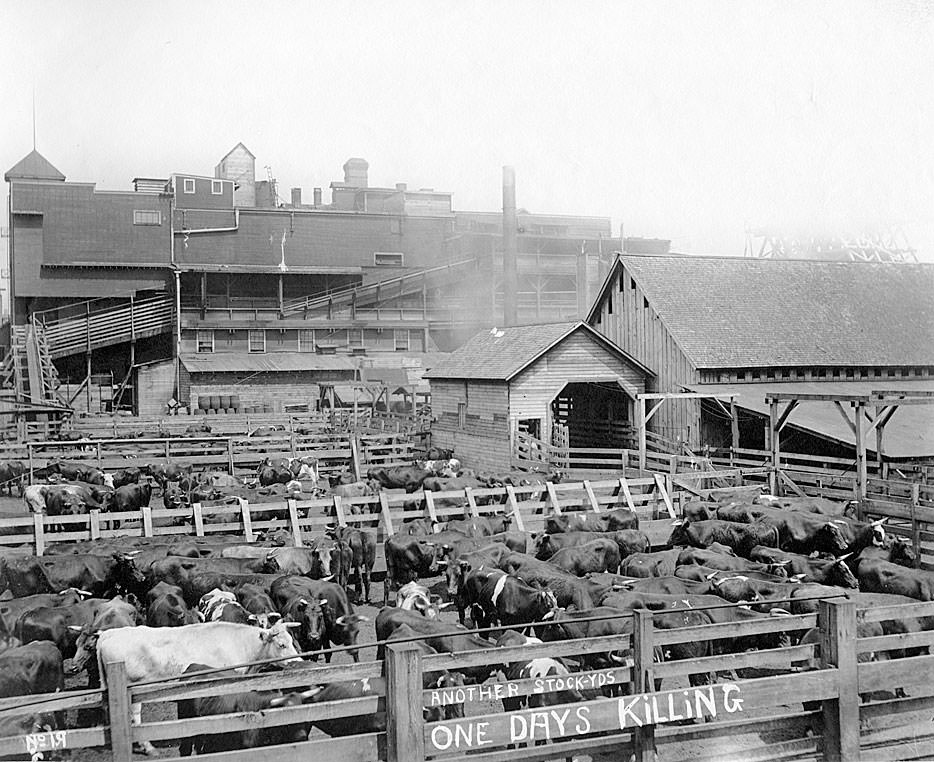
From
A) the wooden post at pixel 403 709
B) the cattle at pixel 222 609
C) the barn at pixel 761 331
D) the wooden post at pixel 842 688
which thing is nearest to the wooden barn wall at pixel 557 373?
the barn at pixel 761 331

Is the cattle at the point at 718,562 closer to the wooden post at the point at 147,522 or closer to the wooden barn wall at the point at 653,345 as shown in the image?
the wooden post at the point at 147,522

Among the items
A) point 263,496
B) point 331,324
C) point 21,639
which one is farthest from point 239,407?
point 21,639

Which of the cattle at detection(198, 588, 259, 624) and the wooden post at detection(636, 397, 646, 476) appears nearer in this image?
the cattle at detection(198, 588, 259, 624)

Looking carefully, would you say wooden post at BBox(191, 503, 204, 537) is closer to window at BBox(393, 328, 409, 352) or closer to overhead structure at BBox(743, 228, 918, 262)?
window at BBox(393, 328, 409, 352)

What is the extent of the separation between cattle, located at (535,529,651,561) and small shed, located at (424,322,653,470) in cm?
1408

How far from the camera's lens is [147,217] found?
58188 mm

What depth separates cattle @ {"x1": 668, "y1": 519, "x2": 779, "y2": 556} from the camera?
53.7ft

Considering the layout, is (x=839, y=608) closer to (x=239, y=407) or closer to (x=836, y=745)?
(x=836, y=745)

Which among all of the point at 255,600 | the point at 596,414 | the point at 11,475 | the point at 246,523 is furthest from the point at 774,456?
the point at 11,475

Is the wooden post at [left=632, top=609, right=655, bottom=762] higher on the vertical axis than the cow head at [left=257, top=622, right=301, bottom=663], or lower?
higher

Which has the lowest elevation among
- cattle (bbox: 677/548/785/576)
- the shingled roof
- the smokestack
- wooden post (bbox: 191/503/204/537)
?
cattle (bbox: 677/548/785/576)

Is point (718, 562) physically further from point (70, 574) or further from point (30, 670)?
point (70, 574)

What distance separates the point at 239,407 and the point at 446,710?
42883mm

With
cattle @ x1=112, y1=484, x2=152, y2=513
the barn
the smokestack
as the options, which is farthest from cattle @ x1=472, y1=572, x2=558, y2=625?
the smokestack
